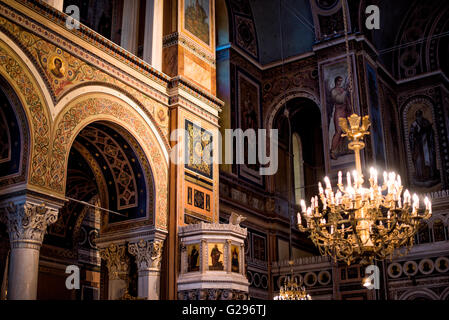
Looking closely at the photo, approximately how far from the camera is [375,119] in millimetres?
16578

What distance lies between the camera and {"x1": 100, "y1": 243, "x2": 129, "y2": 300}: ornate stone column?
10586mm

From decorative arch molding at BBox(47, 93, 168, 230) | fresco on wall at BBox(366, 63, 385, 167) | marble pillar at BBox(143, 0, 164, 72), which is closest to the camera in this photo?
decorative arch molding at BBox(47, 93, 168, 230)

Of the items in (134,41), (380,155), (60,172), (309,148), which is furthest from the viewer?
(309,148)

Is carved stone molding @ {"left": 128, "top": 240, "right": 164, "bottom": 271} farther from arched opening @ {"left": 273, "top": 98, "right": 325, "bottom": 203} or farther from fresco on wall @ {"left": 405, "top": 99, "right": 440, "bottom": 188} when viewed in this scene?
fresco on wall @ {"left": 405, "top": 99, "right": 440, "bottom": 188}

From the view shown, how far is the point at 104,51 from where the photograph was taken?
1010 centimetres

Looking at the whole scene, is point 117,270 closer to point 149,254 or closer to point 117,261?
point 117,261

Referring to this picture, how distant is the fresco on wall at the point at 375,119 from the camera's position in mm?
16203

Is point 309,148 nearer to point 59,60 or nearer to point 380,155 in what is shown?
point 380,155

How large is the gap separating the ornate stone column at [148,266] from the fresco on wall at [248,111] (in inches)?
277

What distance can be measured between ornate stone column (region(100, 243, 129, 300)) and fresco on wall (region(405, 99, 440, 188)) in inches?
418

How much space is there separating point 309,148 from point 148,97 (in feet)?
37.4

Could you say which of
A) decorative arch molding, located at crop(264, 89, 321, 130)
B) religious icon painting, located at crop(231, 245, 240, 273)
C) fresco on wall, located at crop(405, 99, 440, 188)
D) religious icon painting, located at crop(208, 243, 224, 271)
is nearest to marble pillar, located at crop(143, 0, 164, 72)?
religious icon painting, located at crop(208, 243, 224, 271)

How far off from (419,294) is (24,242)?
9920 millimetres
